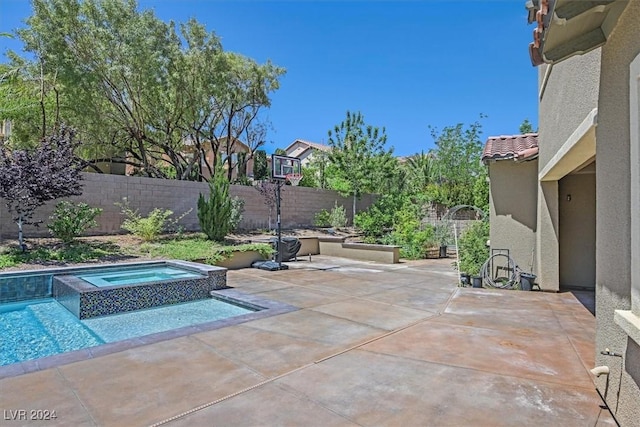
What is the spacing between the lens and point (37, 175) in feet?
30.9

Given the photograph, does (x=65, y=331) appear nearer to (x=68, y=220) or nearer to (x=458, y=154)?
(x=68, y=220)

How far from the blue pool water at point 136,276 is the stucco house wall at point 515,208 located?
6808 mm

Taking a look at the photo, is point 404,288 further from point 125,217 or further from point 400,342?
point 125,217

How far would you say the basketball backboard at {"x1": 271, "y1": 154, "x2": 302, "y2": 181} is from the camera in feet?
35.7

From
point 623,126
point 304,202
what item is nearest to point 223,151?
point 304,202

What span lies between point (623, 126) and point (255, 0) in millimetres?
8884

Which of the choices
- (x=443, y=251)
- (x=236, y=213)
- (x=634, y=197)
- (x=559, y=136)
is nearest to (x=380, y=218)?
(x=443, y=251)

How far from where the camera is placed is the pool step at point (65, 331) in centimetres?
518

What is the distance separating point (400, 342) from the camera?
4.50 m

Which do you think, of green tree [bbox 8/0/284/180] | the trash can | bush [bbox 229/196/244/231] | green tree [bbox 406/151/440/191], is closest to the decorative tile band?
the trash can

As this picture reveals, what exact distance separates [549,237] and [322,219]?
40.8 feet

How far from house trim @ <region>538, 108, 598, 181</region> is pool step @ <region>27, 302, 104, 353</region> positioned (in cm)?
645

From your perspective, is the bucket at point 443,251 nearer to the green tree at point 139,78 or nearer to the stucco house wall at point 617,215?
the green tree at point 139,78

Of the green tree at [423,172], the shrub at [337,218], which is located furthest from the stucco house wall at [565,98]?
the green tree at [423,172]
